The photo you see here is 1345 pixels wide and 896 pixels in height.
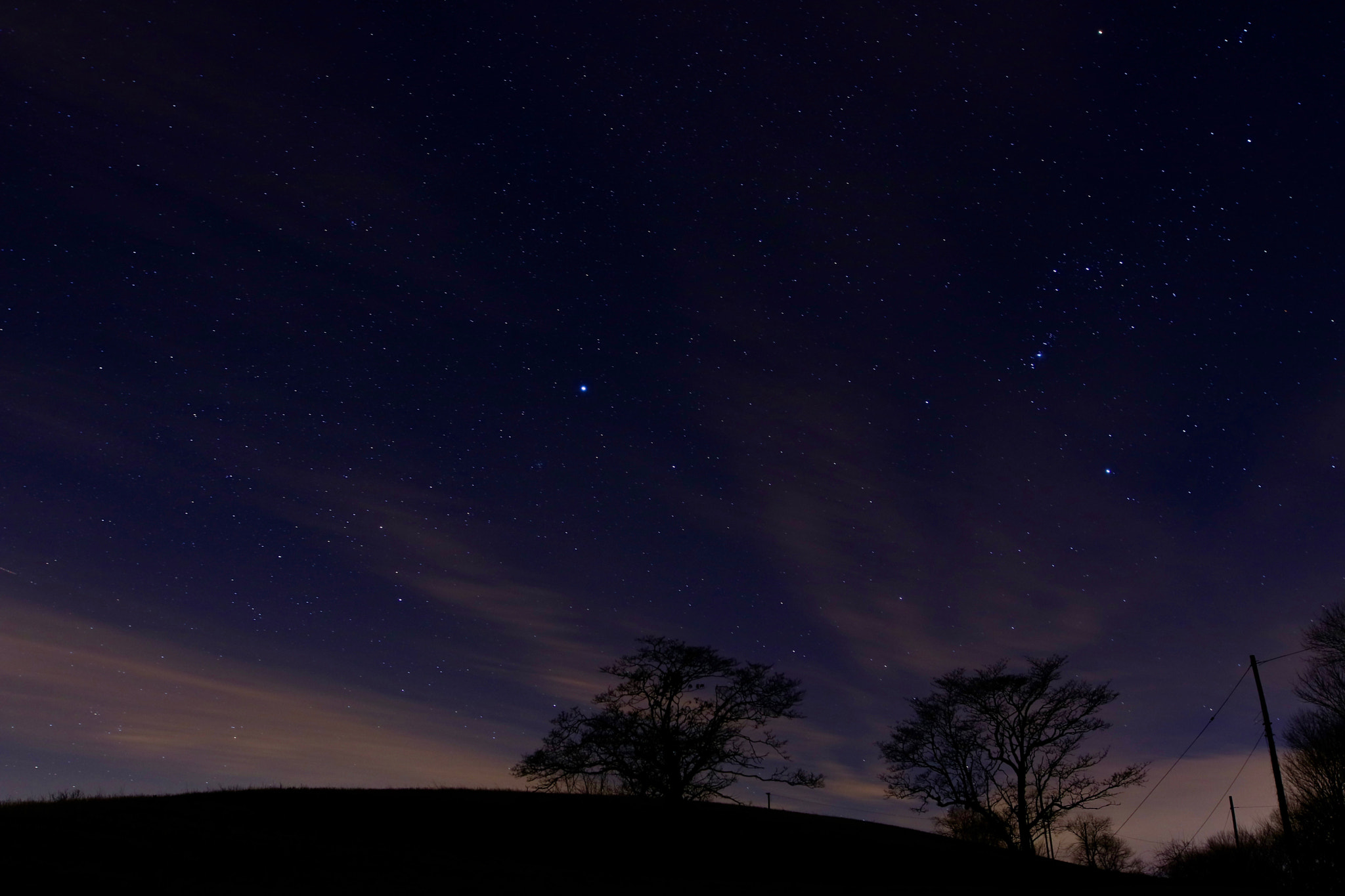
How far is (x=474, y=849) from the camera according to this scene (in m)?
27.7

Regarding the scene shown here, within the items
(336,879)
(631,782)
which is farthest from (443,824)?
(631,782)

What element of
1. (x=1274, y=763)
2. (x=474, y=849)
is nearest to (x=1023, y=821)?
(x=1274, y=763)

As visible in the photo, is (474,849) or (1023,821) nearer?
(474,849)

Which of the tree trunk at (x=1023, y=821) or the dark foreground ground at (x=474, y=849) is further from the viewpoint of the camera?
the tree trunk at (x=1023, y=821)

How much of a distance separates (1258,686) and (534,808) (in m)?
32.2

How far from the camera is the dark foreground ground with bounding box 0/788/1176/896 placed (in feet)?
63.2

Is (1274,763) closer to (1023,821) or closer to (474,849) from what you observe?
(1023,821)

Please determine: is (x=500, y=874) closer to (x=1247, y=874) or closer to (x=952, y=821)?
(x=1247, y=874)

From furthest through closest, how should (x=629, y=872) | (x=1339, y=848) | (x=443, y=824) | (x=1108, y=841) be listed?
1. (x=1108, y=841)
2. (x=1339, y=848)
3. (x=443, y=824)
4. (x=629, y=872)

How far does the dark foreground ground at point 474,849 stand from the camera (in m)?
19.2

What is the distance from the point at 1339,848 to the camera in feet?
140

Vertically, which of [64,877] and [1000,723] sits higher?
[1000,723]

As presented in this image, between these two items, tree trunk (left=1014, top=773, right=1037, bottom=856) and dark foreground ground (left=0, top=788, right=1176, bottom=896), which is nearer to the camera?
dark foreground ground (left=0, top=788, right=1176, bottom=896)

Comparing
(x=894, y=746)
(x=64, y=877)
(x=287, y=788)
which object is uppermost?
(x=894, y=746)
